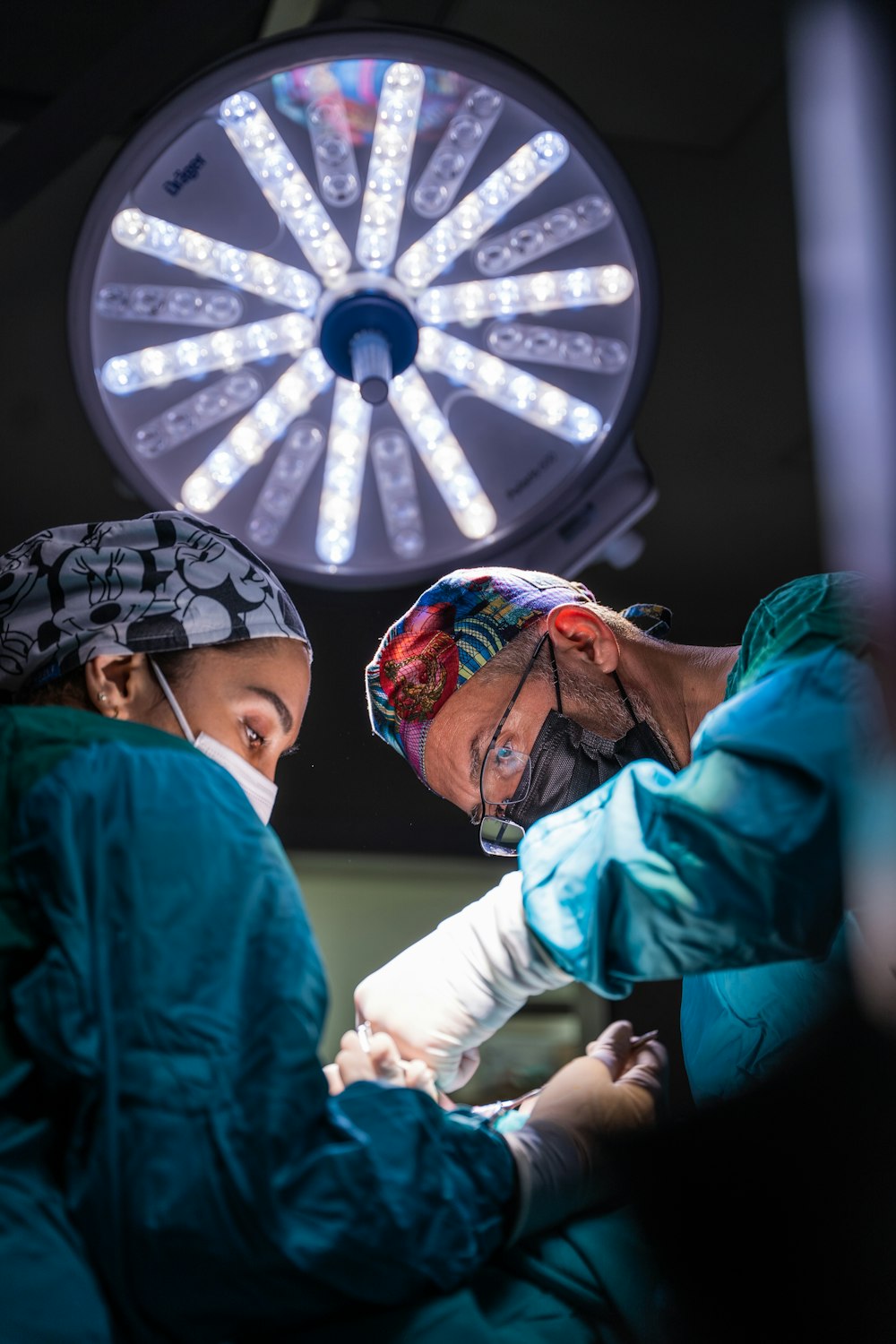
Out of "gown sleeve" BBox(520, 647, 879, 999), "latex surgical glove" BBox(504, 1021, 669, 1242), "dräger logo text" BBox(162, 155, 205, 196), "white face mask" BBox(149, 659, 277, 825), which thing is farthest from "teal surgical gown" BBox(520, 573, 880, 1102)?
"dräger logo text" BBox(162, 155, 205, 196)

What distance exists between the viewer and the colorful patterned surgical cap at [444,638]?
203 cm

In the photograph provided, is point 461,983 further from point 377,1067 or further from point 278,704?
point 278,704

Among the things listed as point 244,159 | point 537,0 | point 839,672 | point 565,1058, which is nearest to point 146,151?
point 244,159

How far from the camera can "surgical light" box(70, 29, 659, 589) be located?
1.84 meters

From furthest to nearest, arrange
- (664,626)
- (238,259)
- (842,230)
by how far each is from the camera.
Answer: (664,626)
(238,259)
(842,230)

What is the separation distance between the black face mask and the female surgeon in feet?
2.31

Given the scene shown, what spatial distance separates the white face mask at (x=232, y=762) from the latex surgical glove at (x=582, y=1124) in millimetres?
511

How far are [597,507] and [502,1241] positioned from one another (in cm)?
137

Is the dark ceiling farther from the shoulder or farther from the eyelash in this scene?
the shoulder

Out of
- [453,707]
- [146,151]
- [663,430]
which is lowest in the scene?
[453,707]

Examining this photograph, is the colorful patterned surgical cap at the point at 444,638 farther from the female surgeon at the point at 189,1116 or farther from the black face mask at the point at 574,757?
the female surgeon at the point at 189,1116

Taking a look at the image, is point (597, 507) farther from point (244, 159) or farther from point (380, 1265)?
point (380, 1265)

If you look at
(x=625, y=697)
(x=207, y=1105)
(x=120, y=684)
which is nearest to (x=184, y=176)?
(x=120, y=684)

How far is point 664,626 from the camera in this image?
221cm
